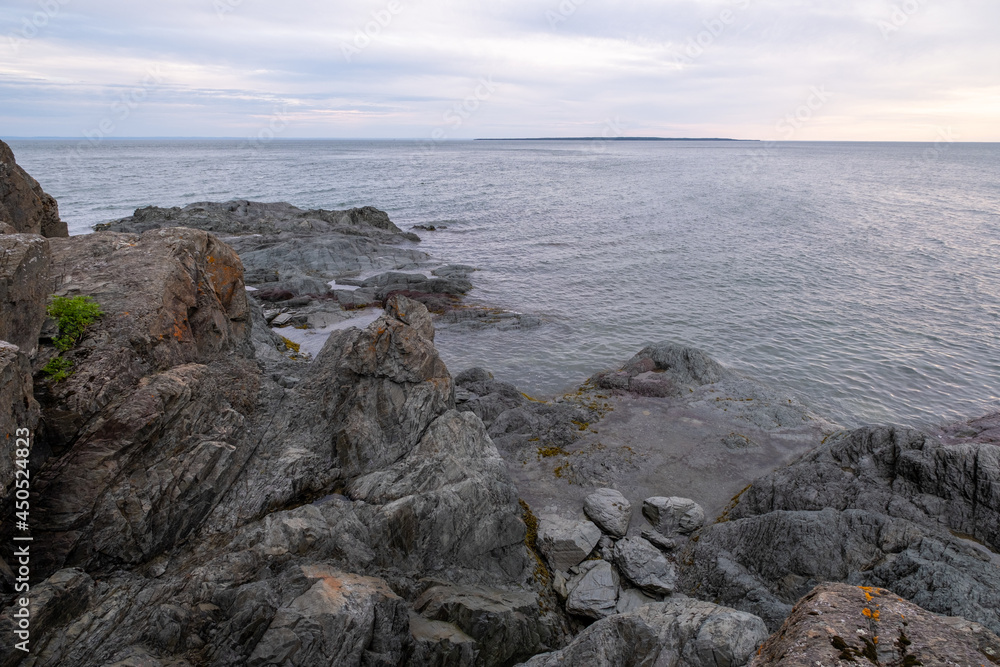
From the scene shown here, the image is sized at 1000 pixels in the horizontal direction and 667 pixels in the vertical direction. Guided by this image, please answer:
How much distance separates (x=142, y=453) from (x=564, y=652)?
25.8ft

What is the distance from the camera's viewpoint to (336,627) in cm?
770

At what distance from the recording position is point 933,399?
869 inches

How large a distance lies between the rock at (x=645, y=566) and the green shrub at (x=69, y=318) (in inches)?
473

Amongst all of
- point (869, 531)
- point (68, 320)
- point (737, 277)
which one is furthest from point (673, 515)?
point (737, 277)

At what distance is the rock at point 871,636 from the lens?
Result: 4859 mm

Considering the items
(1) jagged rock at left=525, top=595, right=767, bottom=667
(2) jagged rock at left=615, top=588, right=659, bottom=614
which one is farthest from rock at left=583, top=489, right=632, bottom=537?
(1) jagged rock at left=525, top=595, right=767, bottom=667

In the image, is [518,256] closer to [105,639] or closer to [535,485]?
[535,485]

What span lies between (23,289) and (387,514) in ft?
24.2

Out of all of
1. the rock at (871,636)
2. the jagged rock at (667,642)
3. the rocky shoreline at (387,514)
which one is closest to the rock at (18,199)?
the rocky shoreline at (387,514)

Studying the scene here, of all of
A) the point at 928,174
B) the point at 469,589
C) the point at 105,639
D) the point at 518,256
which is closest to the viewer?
the point at 105,639

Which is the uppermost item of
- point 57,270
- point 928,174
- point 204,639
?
point 928,174

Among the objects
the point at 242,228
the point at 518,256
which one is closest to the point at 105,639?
the point at 518,256

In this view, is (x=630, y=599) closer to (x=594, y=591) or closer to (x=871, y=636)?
(x=594, y=591)

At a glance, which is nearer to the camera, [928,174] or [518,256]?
[518,256]
